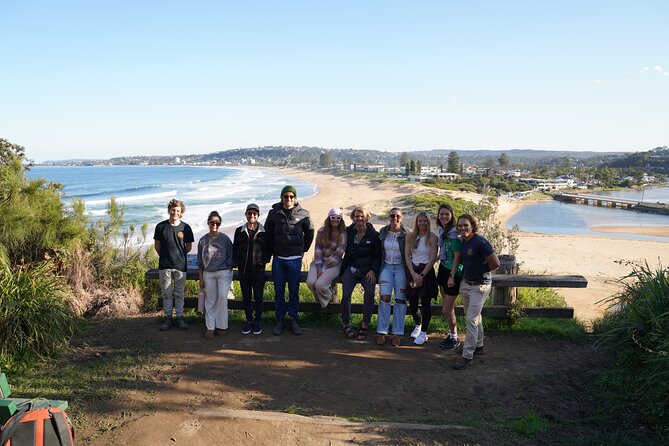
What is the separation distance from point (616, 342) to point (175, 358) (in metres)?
4.79

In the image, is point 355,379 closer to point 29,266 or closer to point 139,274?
point 139,274

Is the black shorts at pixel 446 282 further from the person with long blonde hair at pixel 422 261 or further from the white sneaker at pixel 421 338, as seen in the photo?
the white sneaker at pixel 421 338

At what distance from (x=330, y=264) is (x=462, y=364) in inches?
77.6

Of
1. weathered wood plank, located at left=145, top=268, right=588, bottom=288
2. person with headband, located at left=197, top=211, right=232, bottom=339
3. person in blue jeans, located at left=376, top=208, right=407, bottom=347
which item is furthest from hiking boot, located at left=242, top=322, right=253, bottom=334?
weathered wood plank, located at left=145, top=268, right=588, bottom=288

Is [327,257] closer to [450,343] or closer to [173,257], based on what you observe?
[450,343]

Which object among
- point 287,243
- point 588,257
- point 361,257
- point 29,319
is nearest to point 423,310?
point 361,257

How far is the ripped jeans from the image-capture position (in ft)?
18.0

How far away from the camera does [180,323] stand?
5918 mm

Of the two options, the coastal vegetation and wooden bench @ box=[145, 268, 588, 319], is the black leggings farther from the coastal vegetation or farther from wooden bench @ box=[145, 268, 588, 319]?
the coastal vegetation

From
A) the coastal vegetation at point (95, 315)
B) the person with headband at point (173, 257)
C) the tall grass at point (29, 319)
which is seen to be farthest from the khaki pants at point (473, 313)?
the tall grass at point (29, 319)

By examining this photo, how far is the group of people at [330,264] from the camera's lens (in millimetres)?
5422

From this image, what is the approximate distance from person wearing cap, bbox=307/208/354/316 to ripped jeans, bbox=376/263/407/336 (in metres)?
0.63

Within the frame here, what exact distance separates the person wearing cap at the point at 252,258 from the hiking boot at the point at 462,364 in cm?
243

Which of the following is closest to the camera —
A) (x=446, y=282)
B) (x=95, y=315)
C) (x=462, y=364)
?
(x=462, y=364)
